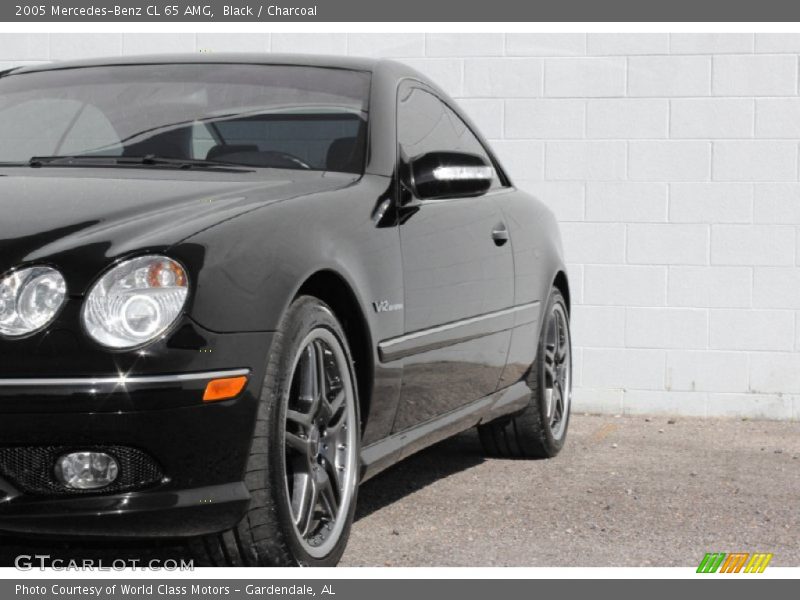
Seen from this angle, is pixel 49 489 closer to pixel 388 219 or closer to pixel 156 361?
pixel 156 361

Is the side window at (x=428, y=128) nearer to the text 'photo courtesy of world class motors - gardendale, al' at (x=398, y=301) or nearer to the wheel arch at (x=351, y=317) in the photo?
the text 'photo courtesy of world class motors - gardendale, al' at (x=398, y=301)

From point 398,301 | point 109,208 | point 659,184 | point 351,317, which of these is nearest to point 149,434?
point 109,208

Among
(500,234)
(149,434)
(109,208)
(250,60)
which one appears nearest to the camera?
(149,434)

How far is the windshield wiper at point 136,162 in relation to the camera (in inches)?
170

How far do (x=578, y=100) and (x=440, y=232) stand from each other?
3411mm

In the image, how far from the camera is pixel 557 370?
6691 mm

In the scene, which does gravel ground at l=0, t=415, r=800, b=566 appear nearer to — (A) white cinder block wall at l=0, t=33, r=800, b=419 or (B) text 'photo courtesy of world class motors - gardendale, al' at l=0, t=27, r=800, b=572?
(B) text 'photo courtesy of world class motors - gardendale, al' at l=0, t=27, r=800, b=572

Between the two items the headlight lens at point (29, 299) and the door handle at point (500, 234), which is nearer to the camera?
the headlight lens at point (29, 299)

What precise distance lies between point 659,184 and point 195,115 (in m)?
3.86

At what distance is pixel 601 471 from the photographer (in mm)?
6176

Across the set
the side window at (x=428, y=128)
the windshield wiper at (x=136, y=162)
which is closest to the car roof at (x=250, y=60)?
the side window at (x=428, y=128)

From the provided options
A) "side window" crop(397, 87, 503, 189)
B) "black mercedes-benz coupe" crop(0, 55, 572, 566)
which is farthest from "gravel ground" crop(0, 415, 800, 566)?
"side window" crop(397, 87, 503, 189)

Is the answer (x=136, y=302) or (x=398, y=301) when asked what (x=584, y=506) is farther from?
(x=136, y=302)

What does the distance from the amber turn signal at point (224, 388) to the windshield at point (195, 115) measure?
1194 mm
